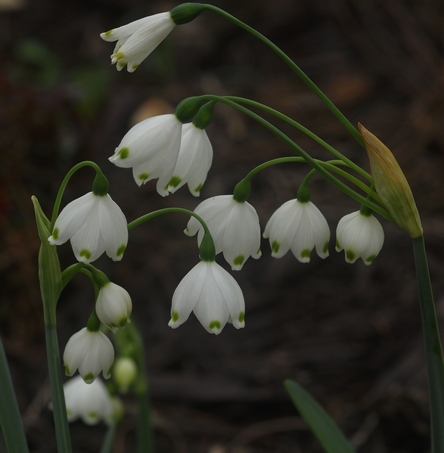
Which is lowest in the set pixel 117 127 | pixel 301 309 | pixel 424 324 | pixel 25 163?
pixel 301 309

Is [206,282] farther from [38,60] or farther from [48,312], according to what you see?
[38,60]

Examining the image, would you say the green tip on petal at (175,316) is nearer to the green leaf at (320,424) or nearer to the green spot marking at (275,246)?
the green spot marking at (275,246)

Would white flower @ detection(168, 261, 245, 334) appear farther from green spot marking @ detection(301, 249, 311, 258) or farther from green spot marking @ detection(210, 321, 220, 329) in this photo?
green spot marking @ detection(301, 249, 311, 258)

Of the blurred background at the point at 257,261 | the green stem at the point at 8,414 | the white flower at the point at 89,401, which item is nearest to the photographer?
the green stem at the point at 8,414

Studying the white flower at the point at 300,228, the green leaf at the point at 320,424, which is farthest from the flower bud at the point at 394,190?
the green leaf at the point at 320,424

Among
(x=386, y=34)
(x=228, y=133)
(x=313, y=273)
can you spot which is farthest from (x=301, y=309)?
(x=386, y=34)

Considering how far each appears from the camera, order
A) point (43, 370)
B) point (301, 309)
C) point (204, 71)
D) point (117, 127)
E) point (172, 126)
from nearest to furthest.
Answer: point (172, 126)
point (43, 370)
point (301, 309)
point (117, 127)
point (204, 71)
